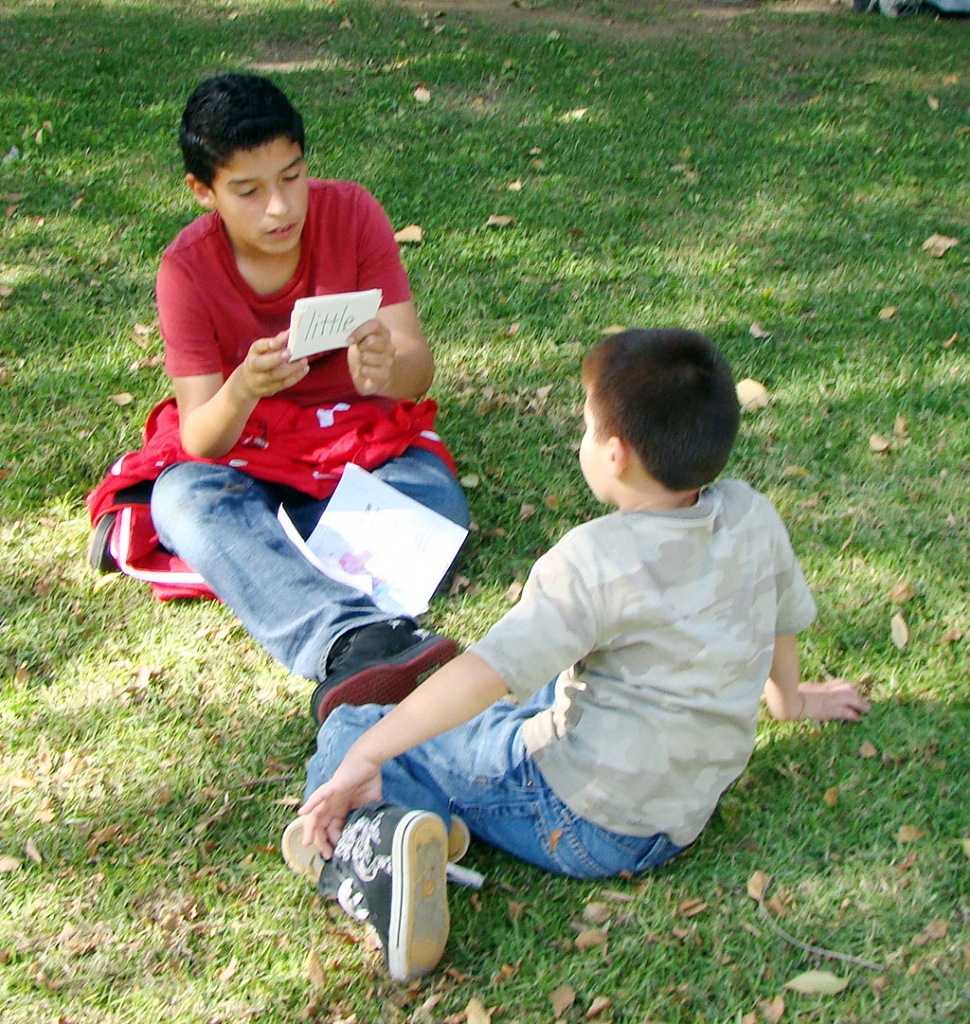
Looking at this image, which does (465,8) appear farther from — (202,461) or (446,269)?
(202,461)

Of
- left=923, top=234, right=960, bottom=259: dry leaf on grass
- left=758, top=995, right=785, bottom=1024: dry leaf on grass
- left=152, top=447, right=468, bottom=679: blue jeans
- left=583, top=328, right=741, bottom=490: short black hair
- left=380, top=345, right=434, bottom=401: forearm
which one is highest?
left=583, top=328, right=741, bottom=490: short black hair

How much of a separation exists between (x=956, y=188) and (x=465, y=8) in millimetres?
3841

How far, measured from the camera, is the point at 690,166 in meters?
5.99

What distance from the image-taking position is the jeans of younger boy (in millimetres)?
2512

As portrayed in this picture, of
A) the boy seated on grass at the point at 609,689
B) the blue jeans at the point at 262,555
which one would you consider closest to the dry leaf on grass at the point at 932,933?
the boy seated on grass at the point at 609,689

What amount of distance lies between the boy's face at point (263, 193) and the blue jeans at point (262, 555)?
0.68 m

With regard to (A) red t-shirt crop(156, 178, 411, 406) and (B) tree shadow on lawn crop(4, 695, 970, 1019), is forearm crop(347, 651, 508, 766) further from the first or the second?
(A) red t-shirt crop(156, 178, 411, 406)

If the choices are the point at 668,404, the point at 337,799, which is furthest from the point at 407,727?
the point at 668,404

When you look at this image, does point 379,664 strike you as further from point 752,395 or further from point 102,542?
point 752,395

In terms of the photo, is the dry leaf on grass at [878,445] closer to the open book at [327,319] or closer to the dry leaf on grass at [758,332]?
the dry leaf on grass at [758,332]

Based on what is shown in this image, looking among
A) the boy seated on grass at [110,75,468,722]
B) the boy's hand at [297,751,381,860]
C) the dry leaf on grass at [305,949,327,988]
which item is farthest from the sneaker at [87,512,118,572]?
the dry leaf on grass at [305,949,327,988]

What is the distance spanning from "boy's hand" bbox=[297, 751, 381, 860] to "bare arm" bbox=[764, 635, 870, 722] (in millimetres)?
966

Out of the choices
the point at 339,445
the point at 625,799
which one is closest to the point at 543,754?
the point at 625,799

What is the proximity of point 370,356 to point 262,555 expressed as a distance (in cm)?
61
